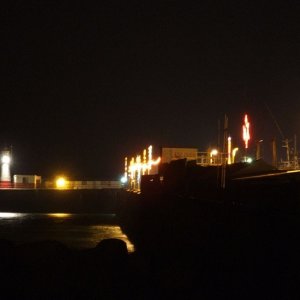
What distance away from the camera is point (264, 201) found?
15.1 meters

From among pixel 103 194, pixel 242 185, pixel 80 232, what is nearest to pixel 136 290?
pixel 242 185

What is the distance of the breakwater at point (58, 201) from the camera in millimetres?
90500

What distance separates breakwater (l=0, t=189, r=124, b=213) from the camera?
90500 millimetres

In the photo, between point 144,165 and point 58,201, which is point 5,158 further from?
point 144,165

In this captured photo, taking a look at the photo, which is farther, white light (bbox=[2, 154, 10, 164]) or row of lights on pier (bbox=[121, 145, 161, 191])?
white light (bbox=[2, 154, 10, 164])

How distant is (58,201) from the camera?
91.4m

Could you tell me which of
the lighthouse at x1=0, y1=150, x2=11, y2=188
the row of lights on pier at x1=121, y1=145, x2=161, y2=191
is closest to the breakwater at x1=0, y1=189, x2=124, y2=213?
the row of lights on pier at x1=121, y1=145, x2=161, y2=191

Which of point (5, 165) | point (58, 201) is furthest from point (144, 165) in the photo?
point (5, 165)

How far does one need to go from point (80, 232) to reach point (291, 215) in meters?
39.8

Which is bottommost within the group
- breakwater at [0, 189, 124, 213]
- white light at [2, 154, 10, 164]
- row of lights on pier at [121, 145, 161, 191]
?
breakwater at [0, 189, 124, 213]

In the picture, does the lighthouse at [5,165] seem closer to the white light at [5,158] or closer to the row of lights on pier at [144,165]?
the white light at [5,158]

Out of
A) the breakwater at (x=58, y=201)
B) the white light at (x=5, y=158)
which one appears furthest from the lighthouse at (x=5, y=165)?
the breakwater at (x=58, y=201)

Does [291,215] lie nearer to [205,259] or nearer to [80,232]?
[205,259]

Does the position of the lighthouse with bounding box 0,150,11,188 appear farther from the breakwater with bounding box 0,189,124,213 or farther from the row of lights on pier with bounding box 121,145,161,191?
the row of lights on pier with bounding box 121,145,161,191
